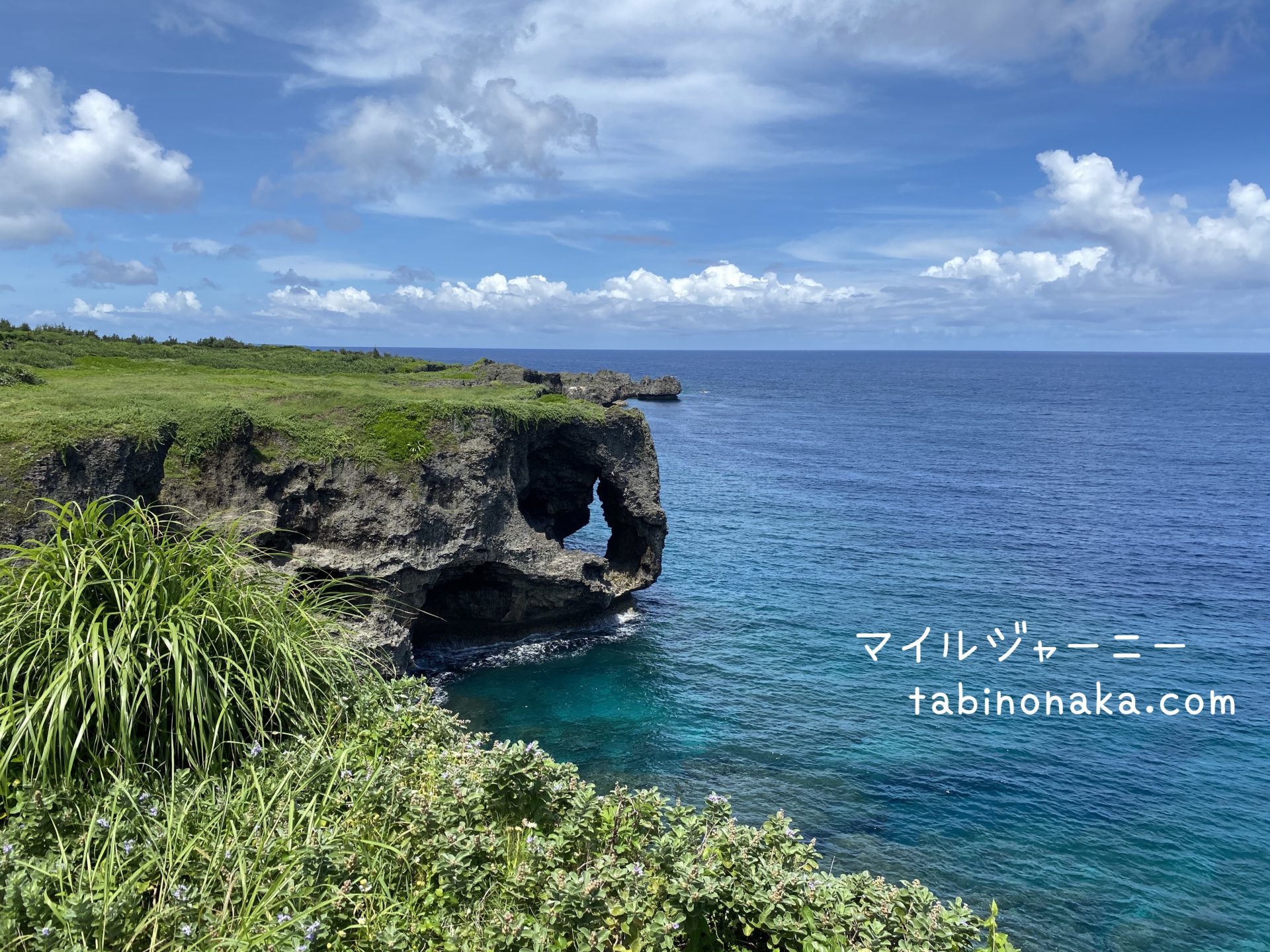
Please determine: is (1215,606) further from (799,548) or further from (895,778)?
(895,778)

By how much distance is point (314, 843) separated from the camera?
22.5 ft

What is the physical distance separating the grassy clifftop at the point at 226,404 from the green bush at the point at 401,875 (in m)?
15.5

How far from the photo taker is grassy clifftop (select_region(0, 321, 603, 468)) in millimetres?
20594

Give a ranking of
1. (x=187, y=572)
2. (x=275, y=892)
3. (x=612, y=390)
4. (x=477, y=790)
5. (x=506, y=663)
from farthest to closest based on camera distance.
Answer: (x=612, y=390)
(x=506, y=663)
(x=187, y=572)
(x=477, y=790)
(x=275, y=892)

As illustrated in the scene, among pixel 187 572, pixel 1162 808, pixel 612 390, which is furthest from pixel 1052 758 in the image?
pixel 612 390

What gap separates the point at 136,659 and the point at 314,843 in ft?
7.46

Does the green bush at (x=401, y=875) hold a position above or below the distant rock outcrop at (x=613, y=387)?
below

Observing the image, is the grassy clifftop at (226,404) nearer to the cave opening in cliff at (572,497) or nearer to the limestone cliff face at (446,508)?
the limestone cliff face at (446,508)

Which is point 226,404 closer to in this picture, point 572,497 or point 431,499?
point 431,499

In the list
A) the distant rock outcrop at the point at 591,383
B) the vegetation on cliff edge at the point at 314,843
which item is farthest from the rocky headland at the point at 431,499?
the distant rock outcrop at the point at 591,383

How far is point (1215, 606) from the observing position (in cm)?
3728

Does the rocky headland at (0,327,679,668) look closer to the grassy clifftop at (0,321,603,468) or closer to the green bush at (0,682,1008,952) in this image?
the grassy clifftop at (0,321,603,468)

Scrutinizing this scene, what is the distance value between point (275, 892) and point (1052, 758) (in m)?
25.0

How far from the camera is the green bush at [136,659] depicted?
704 cm
